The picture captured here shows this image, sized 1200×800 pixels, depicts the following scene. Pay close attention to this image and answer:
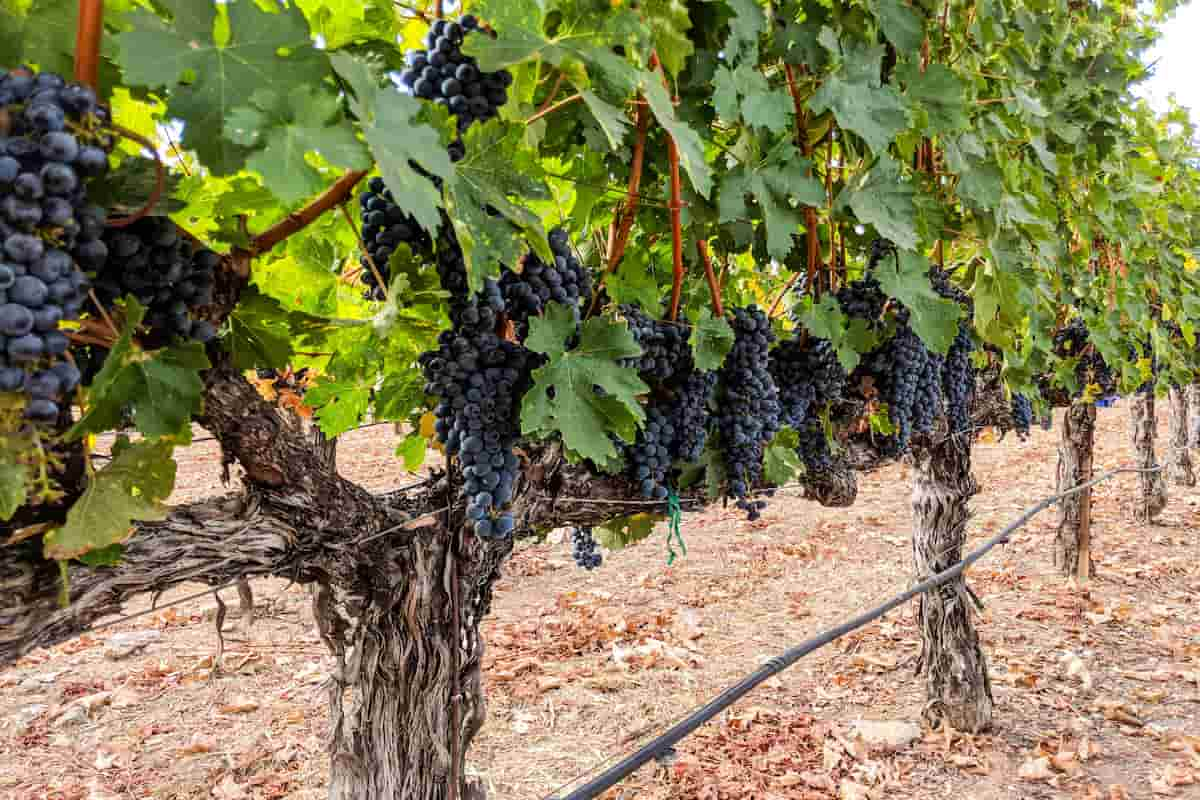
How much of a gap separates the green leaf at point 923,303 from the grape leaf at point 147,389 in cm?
157

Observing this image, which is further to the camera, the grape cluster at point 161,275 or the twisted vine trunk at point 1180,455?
the twisted vine trunk at point 1180,455

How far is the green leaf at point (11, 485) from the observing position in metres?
0.81

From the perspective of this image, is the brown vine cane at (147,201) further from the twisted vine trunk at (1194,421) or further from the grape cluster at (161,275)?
the twisted vine trunk at (1194,421)

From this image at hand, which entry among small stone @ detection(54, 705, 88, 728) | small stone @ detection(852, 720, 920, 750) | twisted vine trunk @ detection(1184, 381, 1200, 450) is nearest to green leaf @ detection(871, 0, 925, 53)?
small stone @ detection(852, 720, 920, 750)

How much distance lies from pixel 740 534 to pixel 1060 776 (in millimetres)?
4816

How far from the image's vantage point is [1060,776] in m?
4.22

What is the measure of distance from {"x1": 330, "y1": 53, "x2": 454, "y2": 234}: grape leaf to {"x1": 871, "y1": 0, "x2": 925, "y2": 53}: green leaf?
4.61ft

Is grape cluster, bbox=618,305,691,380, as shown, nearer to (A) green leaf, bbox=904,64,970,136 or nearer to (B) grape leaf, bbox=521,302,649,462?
(B) grape leaf, bbox=521,302,649,462

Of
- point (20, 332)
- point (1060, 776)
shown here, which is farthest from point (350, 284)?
point (1060, 776)

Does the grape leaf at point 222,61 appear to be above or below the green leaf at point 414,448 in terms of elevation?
above

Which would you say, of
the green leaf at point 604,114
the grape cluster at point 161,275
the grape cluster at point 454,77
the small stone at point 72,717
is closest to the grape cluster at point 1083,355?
the green leaf at point 604,114

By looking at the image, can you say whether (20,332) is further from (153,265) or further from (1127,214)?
(1127,214)

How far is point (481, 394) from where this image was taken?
1.33 metres

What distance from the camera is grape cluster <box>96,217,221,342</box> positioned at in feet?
3.00
